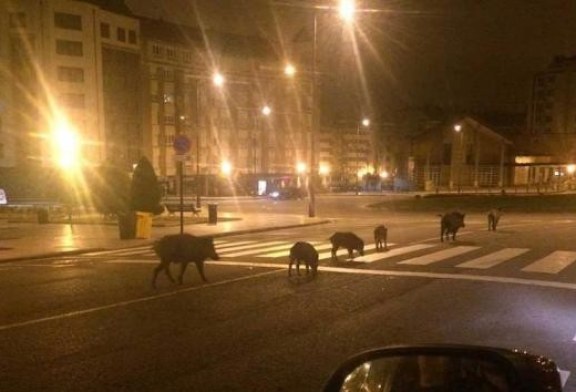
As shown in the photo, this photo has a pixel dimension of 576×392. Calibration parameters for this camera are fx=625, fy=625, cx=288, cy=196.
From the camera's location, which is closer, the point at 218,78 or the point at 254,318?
the point at 254,318

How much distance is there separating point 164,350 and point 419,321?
359 centimetres

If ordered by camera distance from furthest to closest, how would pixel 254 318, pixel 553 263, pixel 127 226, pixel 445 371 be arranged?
pixel 127 226
pixel 553 263
pixel 254 318
pixel 445 371

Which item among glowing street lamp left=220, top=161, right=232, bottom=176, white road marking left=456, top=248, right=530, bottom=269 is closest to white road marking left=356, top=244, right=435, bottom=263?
white road marking left=456, top=248, right=530, bottom=269

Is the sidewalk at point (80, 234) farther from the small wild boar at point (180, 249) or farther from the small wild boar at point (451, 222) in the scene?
the small wild boar at point (451, 222)

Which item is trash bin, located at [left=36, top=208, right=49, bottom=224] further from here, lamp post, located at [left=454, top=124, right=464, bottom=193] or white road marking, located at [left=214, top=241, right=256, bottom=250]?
lamp post, located at [left=454, top=124, right=464, bottom=193]

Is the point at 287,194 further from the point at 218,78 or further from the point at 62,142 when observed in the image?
the point at 62,142

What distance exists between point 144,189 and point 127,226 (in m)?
9.43

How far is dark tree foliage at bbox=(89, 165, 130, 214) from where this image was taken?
3350 centimetres

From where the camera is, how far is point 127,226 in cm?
2180

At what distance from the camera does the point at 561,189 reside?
65875 millimetres

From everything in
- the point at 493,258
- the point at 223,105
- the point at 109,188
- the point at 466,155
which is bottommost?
the point at 493,258

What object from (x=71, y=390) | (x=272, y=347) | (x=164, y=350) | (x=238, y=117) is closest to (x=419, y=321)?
(x=272, y=347)

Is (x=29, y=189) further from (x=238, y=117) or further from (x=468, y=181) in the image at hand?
(x=468, y=181)

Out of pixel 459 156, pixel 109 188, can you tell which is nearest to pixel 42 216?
pixel 109 188
